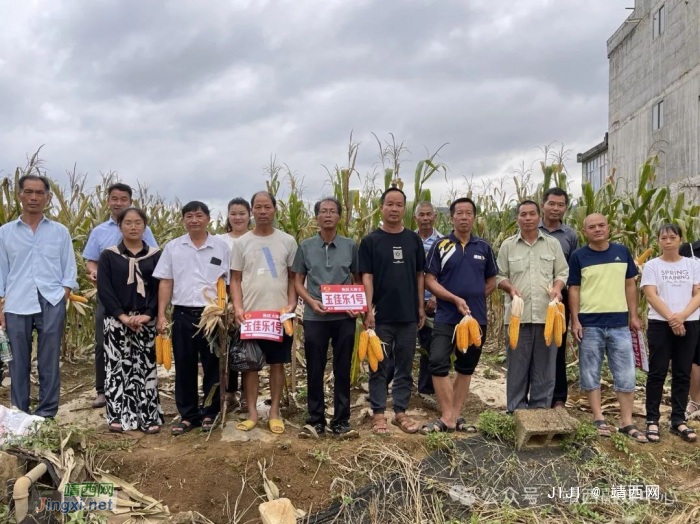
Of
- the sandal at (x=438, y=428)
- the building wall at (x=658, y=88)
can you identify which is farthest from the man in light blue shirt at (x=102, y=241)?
the building wall at (x=658, y=88)

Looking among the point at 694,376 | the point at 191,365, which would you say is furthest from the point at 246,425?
the point at 694,376

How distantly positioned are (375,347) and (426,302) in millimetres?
1215

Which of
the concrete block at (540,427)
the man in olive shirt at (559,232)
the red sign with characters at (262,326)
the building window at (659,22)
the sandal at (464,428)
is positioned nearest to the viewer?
the concrete block at (540,427)

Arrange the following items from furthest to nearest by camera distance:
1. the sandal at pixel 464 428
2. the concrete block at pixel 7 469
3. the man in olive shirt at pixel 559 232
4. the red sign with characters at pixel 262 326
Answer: the man in olive shirt at pixel 559 232 → the sandal at pixel 464 428 → the red sign with characters at pixel 262 326 → the concrete block at pixel 7 469

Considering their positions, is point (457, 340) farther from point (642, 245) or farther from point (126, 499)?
point (642, 245)

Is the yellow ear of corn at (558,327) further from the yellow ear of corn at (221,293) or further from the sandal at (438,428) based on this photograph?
the yellow ear of corn at (221,293)

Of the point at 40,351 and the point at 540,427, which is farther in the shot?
the point at 40,351

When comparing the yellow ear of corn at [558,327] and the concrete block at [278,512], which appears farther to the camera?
the yellow ear of corn at [558,327]

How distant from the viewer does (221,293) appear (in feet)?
14.1

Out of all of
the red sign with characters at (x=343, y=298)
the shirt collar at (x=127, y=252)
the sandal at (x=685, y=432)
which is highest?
the shirt collar at (x=127, y=252)

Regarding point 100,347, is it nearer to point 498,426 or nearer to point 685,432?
point 498,426

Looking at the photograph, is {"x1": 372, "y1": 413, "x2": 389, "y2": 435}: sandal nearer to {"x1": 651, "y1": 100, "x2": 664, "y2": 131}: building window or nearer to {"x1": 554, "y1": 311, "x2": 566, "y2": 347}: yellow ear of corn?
{"x1": 554, "y1": 311, "x2": 566, "y2": 347}: yellow ear of corn

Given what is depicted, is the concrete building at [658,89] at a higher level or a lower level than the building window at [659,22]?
lower

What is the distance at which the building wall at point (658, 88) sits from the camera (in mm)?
16609
